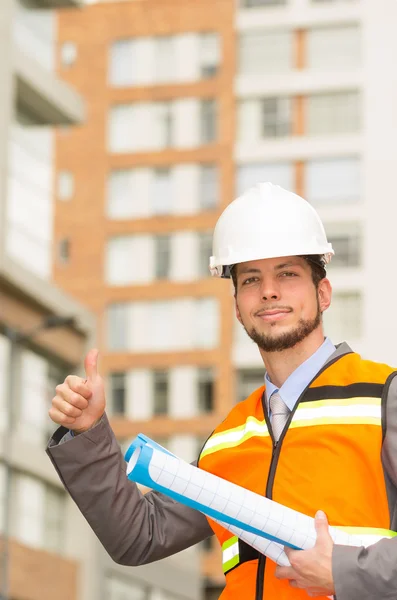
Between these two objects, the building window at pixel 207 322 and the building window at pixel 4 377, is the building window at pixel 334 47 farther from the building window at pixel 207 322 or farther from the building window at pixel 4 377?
the building window at pixel 4 377

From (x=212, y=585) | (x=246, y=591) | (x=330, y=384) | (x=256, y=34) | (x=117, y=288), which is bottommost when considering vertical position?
(x=212, y=585)

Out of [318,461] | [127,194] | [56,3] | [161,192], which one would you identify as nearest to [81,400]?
[318,461]

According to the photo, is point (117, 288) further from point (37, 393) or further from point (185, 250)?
point (37, 393)

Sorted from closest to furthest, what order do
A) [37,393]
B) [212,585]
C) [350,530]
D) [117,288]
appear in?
[350,530], [37,393], [212,585], [117,288]

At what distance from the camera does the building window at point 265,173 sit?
56.1 meters

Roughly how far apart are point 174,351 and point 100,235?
17.8 feet

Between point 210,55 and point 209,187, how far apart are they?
17.0 ft

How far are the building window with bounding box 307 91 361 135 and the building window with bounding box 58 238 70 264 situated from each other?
10184 mm

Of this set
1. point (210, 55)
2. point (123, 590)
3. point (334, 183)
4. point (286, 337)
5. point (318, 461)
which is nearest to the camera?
point (318, 461)

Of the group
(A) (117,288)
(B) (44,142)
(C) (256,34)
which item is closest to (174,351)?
(A) (117,288)

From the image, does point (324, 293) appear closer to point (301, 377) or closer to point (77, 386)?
point (301, 377)

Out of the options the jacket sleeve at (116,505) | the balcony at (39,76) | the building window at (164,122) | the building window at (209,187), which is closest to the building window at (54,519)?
the balcony at (39,76)

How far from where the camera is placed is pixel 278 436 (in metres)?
4.35

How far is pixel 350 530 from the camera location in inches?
161
